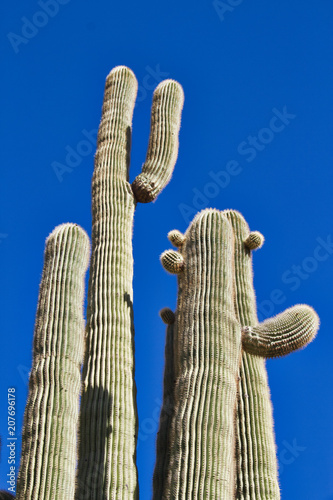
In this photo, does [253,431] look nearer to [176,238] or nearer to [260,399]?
[260,399]

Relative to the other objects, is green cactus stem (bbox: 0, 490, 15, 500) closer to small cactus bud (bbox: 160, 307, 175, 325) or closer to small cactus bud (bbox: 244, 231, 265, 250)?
small cactus bud (bbox: 160, 307, 175, 325)

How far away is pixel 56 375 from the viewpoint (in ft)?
18.2

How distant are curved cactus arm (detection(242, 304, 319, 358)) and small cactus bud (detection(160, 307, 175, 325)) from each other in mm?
1502

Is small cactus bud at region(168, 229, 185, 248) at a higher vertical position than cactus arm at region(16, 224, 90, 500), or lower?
higher

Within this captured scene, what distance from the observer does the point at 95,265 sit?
723cm

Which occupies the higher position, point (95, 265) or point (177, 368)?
point (95, 265)

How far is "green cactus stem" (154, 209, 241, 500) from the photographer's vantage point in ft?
16.8

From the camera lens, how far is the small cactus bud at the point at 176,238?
7.41 metres

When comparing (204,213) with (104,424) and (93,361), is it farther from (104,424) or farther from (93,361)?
(104,424)

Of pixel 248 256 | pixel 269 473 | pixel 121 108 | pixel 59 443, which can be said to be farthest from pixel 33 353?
pixel 121 108

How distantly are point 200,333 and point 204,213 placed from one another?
1.41 meters

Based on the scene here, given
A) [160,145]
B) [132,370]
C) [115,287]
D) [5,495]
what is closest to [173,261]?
[115,287]

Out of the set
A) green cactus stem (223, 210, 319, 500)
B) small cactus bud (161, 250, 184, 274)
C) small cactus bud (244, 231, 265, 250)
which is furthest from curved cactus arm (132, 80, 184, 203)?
green cactus stem (223, 210, 319, 500)

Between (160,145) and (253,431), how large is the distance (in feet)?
10.9
